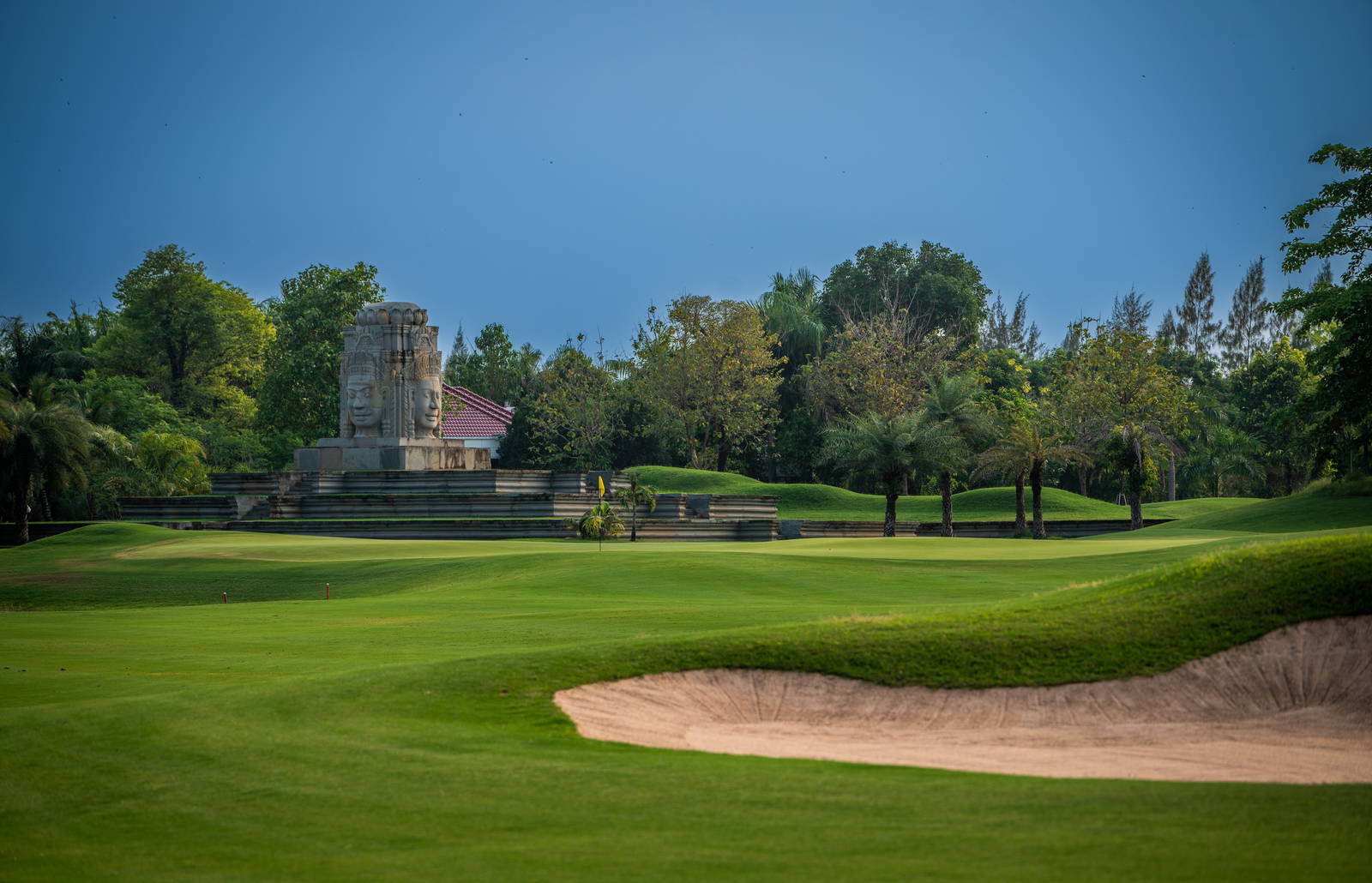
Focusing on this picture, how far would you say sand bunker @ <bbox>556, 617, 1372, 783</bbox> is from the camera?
34.7 ft

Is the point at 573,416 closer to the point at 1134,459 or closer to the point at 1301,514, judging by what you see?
the point at 1134,459

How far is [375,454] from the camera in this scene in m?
52.2

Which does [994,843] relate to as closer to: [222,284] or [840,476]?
[840,476]

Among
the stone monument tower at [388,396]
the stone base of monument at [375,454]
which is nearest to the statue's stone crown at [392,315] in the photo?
the stone monument tower at [388,396]

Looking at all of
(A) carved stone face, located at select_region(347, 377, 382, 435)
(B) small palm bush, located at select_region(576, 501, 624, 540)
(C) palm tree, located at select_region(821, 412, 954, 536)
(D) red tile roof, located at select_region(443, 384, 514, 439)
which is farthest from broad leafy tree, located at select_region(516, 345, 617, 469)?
(B) small palm bush, located at select_region(576, 501, 624, 540)

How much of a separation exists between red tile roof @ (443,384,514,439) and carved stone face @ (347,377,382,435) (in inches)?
1274

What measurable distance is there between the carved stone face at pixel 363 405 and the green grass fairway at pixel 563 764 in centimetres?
3044

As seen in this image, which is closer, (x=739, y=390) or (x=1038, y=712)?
(x=1038, y=712)

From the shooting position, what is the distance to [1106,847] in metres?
6.98

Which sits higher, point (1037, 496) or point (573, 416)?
point (573, 416)

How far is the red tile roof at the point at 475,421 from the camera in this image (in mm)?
87938

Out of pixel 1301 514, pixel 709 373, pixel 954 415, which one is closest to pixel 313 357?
pixel 709 373

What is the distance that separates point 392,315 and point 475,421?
37523 millimetres

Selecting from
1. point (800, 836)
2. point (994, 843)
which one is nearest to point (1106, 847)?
point (994, 843)
